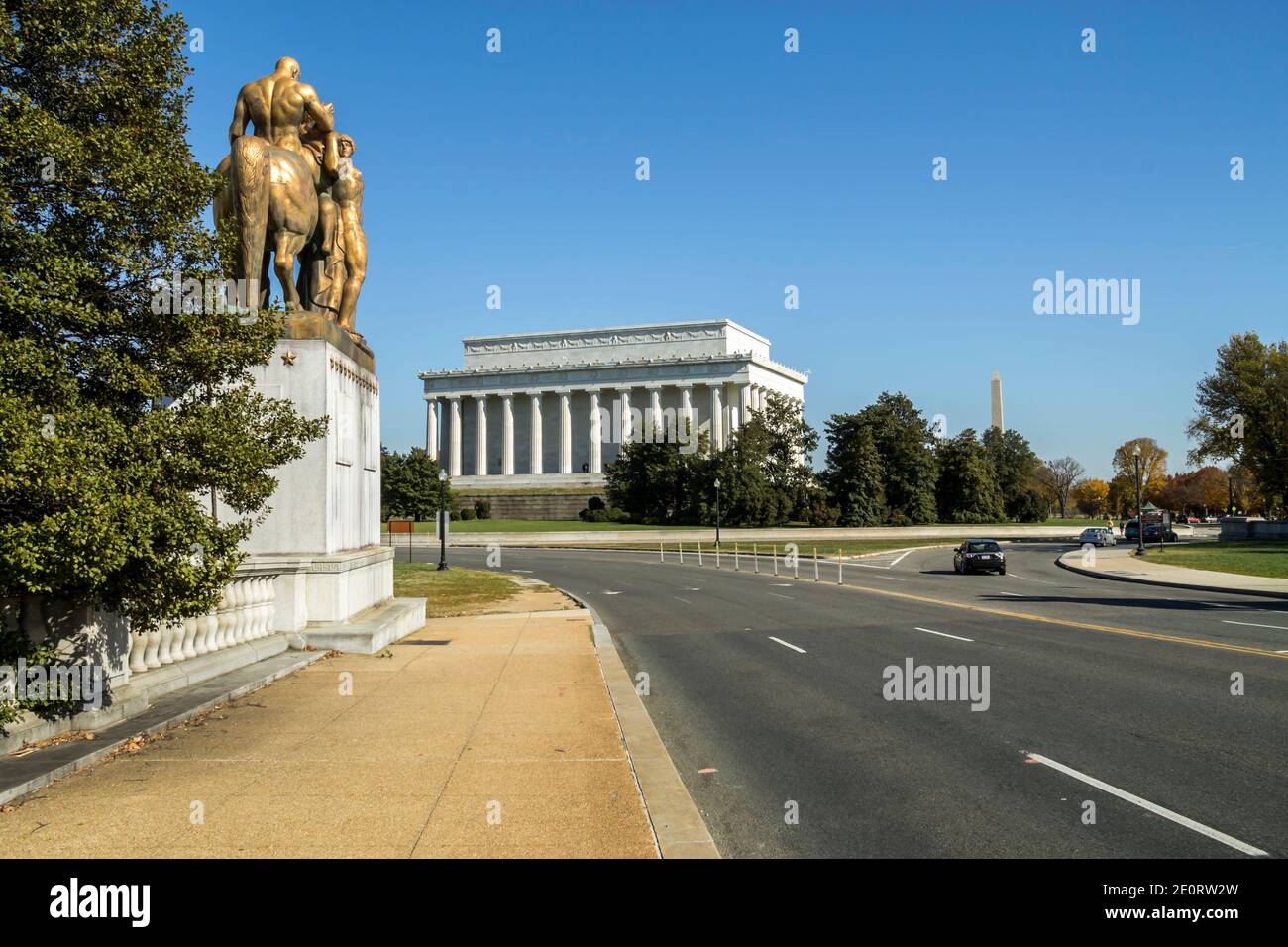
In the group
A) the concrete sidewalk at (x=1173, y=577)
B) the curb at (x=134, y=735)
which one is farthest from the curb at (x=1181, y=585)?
the curb at (x=134, y=735)

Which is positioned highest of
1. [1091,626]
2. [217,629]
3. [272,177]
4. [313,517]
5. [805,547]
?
[272,177]

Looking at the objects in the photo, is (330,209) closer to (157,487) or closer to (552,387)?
(157,487)

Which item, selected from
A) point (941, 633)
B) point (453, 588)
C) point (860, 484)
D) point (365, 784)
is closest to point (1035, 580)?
point (941, 633)

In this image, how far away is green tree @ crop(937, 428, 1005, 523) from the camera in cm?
9500

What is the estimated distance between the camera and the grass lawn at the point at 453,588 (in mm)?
24812

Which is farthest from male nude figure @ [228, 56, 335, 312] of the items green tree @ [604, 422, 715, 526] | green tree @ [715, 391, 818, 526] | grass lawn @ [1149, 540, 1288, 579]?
green tree @ [604, 422, 715, 526]

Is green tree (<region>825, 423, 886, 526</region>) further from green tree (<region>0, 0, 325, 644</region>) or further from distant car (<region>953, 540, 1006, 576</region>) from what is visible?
green tree (<region>0, 0, 325, 644</region>)

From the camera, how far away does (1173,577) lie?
34906mm

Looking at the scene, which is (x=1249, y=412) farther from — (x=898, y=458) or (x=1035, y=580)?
(x=1035, y=580)

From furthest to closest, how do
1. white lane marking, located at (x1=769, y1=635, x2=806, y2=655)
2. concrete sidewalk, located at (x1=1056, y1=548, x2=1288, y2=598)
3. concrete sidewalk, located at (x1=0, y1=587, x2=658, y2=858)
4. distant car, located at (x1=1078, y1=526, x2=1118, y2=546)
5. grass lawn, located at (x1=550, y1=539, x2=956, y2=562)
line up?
distant car, located at (x1=1078, y1=526, x2=1118, y2=546) → grass lawn, located at (x1=550, y1=539, x2=956, y2=562) → concrete sidewalk, located at (x1=1056, y1=548, x2=1288, y2=598) → white lane marking, located at (x1=769, y1=635, x2=806, y2=655) → concrete sidewalk, located at (x1=0, y1=587, x2=658, y2=858)

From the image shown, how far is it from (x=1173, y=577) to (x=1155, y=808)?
104 ft

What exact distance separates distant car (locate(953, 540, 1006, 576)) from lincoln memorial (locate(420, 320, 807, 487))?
70.0 meters

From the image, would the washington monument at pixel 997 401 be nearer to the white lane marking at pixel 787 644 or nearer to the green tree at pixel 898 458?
the green tree at pixel 898 458

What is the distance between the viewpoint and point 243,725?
371 inches
